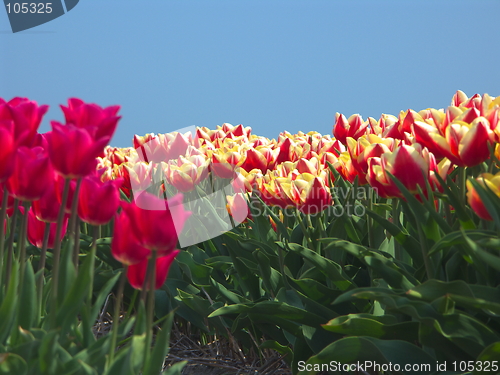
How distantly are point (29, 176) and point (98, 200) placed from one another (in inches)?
6.9

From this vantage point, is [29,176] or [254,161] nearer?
[29,176]

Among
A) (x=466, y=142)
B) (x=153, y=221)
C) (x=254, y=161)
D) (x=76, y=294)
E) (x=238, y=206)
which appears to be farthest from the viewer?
(x=254, y=161)

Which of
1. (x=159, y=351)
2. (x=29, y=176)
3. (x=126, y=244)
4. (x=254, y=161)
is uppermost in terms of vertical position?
(x=29, y=176)

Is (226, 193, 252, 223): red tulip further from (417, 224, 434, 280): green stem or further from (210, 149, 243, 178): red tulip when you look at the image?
(417, 224, 434, 280): green stem

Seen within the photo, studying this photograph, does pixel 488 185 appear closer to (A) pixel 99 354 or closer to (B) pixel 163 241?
(B) pixel 163 241

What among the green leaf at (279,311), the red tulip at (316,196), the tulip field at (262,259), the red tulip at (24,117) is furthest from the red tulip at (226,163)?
the red tulip at (24,117)

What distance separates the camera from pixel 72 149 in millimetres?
1117

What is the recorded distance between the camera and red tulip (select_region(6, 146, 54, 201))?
47.1 inches

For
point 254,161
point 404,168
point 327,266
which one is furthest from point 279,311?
point 254,161

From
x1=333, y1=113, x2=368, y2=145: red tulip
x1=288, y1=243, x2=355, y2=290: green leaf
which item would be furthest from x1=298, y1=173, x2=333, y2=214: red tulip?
x1=333, y1=113, x2=368, y2=145: red tulip

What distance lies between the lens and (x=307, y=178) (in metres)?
2.16

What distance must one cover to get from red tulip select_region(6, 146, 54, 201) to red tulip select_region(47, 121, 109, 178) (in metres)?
0.08

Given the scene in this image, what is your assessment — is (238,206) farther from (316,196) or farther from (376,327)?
(376,327)

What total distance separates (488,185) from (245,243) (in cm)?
123
